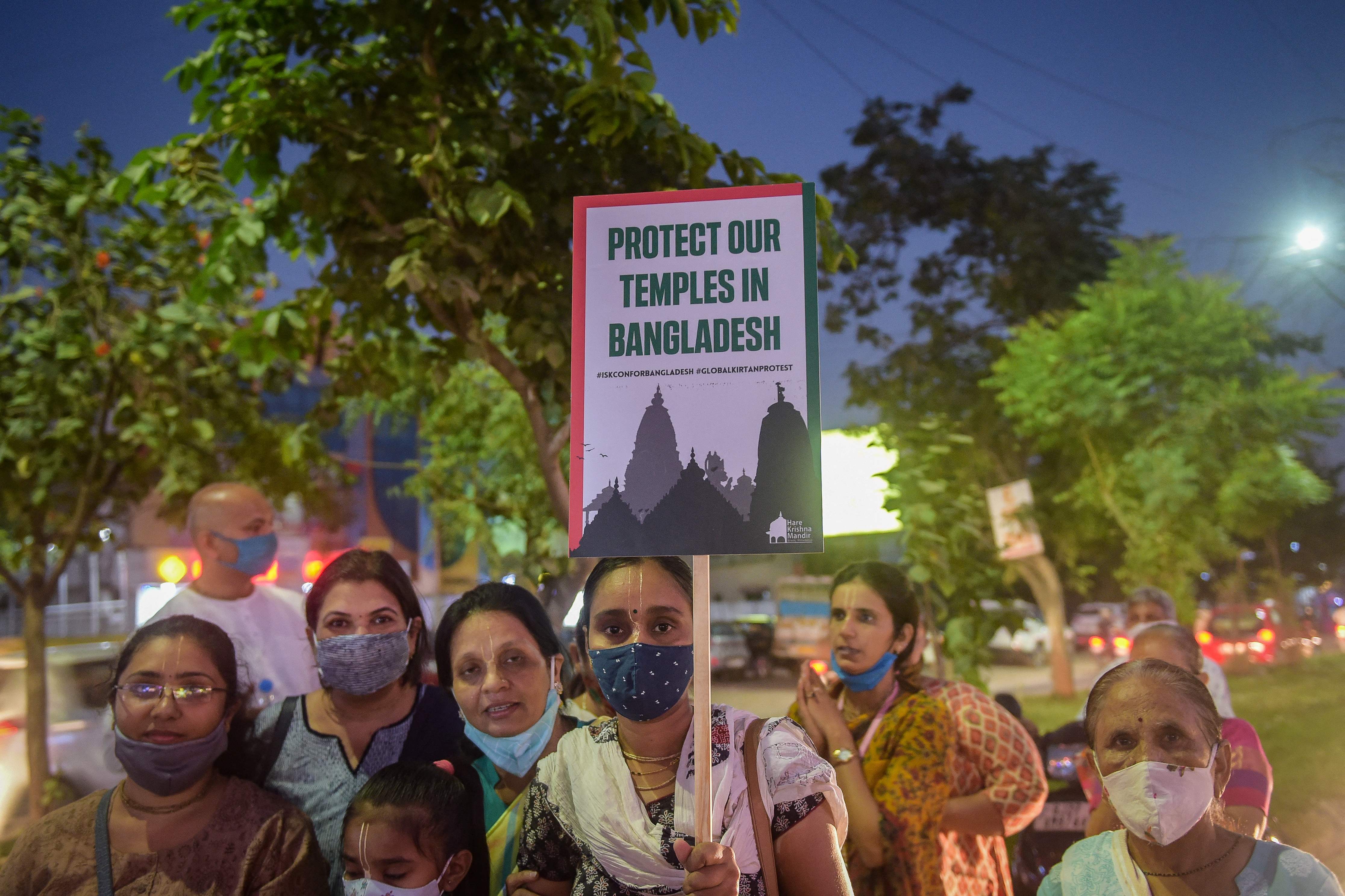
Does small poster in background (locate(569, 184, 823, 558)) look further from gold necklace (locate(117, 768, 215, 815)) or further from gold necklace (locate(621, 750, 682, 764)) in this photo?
gold necklace (locate(117, 768, 215, 815))

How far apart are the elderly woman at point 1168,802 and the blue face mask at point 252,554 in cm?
326

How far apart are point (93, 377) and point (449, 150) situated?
4.68m

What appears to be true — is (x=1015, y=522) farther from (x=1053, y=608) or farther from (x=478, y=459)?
(x=478, y=459)

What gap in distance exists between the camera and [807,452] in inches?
88.1

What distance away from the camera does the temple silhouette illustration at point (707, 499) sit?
88.0 inches

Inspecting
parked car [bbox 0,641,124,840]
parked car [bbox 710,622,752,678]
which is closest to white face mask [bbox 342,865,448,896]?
parked car [bbox 0,641,124,840]

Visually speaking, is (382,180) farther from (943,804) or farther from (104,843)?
(943,804)

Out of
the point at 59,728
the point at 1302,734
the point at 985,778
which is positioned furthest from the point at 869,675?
the point at 1302,734

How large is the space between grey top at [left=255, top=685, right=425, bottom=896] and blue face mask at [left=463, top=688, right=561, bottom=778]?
285mm

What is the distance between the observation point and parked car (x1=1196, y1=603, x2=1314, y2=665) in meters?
15.5

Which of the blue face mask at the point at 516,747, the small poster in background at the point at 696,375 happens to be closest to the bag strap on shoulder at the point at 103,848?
the blue face mask at the point at 516,747

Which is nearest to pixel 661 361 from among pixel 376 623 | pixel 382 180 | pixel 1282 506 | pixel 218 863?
pixel 376 623

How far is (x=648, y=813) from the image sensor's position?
229cm

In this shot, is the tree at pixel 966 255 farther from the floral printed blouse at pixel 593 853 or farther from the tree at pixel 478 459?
the floral printed blouse at pixel 593 853
